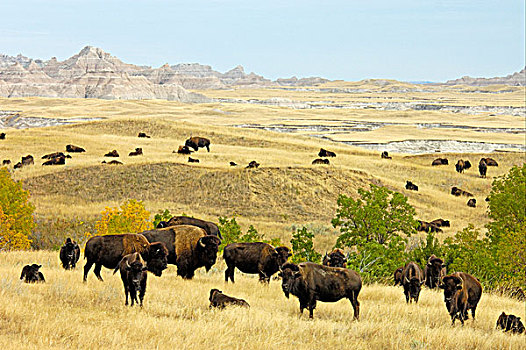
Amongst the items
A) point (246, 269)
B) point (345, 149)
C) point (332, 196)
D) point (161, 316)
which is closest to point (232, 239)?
point (246, 269)

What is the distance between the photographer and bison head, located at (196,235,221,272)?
14.3 meters

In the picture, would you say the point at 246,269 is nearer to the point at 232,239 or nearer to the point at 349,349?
the point at 349,349

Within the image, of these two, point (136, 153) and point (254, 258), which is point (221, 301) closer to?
point (254, 258)

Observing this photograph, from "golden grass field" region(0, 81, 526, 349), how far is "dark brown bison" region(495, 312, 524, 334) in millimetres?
309

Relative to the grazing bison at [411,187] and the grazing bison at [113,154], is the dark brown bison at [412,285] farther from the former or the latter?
the grazing bison at [113,154]

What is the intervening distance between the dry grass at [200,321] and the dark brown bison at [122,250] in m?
0.53

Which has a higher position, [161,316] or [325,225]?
[161,316]

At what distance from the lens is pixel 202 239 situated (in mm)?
14336

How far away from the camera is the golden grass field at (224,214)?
8.55 meters

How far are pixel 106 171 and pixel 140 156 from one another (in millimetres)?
7670

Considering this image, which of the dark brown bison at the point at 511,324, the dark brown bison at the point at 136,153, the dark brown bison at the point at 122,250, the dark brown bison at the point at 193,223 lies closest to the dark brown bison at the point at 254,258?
the dark brown bison at the point at 122,250

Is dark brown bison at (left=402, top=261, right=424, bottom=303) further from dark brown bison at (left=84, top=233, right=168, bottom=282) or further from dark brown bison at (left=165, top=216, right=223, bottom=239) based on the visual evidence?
dark brown bison at (left=165, top=216, right=223, bottom=239)

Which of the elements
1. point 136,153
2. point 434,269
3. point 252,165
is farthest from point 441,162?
point 434,269

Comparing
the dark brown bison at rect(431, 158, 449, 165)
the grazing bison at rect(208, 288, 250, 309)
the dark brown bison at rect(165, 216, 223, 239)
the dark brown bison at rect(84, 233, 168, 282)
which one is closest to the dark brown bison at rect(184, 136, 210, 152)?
the dark brown bison at rect(431, 158, 449, 165)
